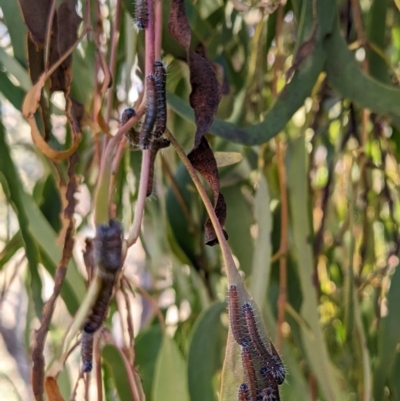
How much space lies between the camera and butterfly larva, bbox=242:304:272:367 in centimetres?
19

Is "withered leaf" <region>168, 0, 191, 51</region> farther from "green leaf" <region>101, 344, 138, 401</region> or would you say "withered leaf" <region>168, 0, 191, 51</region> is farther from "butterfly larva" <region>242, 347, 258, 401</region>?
"green leaf" <region>101, 344, 138, 401</region>

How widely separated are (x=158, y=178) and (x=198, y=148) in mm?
300

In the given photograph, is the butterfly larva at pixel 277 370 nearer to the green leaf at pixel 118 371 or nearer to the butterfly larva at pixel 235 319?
the butterfly larva at pixel 235 319

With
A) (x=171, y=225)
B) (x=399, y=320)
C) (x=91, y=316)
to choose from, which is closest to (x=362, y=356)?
(x=399, y=320)

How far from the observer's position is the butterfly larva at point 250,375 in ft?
0.57

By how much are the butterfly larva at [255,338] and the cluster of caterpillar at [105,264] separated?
0.18 ft

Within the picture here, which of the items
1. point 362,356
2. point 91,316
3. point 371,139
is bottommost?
point 362,356

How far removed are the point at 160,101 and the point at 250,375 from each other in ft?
0.36

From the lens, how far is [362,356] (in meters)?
0.43

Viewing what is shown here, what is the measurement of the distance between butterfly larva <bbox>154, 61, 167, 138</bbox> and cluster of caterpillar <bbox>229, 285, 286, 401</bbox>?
68 millimetres

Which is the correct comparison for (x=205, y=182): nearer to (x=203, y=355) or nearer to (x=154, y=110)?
(x=203, y=355)

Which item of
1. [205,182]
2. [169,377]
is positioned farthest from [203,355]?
[205,182]

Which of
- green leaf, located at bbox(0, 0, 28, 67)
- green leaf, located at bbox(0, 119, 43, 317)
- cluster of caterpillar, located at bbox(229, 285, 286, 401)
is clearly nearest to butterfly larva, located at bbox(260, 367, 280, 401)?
cluster of caterpillar, located at bbox(229, 285, 286, 401)

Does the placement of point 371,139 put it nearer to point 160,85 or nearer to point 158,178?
point 158,178
